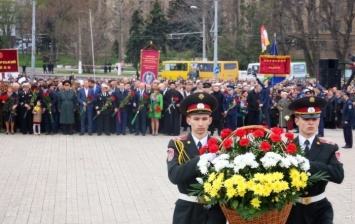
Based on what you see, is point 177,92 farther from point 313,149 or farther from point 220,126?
point 313,149

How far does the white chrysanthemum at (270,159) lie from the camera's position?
6047 mm

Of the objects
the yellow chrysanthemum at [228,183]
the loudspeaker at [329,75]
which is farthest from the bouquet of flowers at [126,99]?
the yellow chrysanthemum at [228,183]

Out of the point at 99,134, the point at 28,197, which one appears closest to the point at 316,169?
the point at 28,197

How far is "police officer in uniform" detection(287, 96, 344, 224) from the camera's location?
23.0 feet

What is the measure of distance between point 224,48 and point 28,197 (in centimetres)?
5019

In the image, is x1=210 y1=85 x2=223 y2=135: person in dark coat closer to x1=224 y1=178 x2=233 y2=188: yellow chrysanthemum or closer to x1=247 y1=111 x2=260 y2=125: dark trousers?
x1=247 y1=111 x2=260 y2=125: dark trousers

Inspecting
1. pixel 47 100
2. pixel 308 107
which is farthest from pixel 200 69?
pixel 308 107

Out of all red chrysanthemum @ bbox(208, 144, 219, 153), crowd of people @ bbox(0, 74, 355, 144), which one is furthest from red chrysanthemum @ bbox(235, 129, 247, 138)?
crowd of people @ bbox(0, 74, 355, 144)

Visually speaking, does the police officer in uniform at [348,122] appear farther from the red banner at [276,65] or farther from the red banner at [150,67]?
the red banner at [150,67]

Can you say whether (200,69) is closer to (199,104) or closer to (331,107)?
(331,107)

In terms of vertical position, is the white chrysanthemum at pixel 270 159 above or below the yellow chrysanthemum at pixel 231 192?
above

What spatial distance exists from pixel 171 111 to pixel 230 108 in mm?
1875

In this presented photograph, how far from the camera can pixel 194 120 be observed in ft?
22.5

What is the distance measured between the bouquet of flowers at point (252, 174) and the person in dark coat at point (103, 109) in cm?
1713
